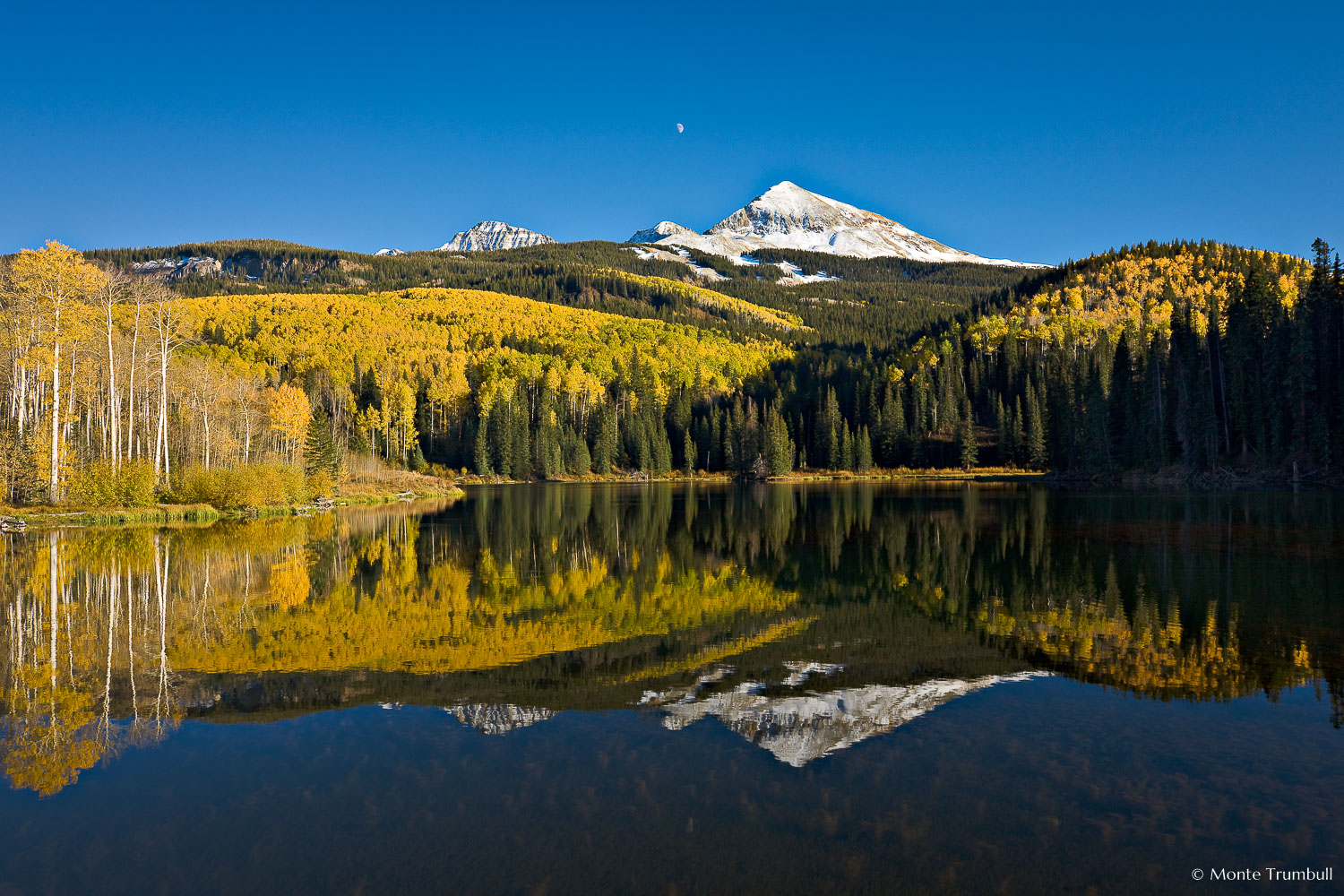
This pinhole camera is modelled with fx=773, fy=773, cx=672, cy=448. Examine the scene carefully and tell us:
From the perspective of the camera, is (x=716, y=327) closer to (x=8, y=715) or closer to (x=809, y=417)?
(x=809, y=417)

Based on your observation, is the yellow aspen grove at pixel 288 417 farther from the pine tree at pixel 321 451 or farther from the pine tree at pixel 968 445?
the pine tree at pixel 968 445

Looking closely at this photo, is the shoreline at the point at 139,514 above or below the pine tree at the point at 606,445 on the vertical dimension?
below

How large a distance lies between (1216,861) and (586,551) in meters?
21.1

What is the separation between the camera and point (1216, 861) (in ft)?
18.9

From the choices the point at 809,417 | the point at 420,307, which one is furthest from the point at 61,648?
the point at 420,307

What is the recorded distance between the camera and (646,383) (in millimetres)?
135000

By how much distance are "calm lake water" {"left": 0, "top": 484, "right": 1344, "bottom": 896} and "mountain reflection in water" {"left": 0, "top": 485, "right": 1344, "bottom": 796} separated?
9 cm

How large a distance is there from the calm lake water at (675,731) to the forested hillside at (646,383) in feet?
83.6

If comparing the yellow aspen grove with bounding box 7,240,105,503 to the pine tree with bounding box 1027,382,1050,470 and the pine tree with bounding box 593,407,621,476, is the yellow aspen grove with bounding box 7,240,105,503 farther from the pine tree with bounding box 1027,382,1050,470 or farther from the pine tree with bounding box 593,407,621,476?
the pine tree with bounding box 1027,382,1050,470

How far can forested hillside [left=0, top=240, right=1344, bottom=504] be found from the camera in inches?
1576

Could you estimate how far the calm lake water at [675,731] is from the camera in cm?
594

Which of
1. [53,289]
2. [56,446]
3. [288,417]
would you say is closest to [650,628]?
[56,446]
